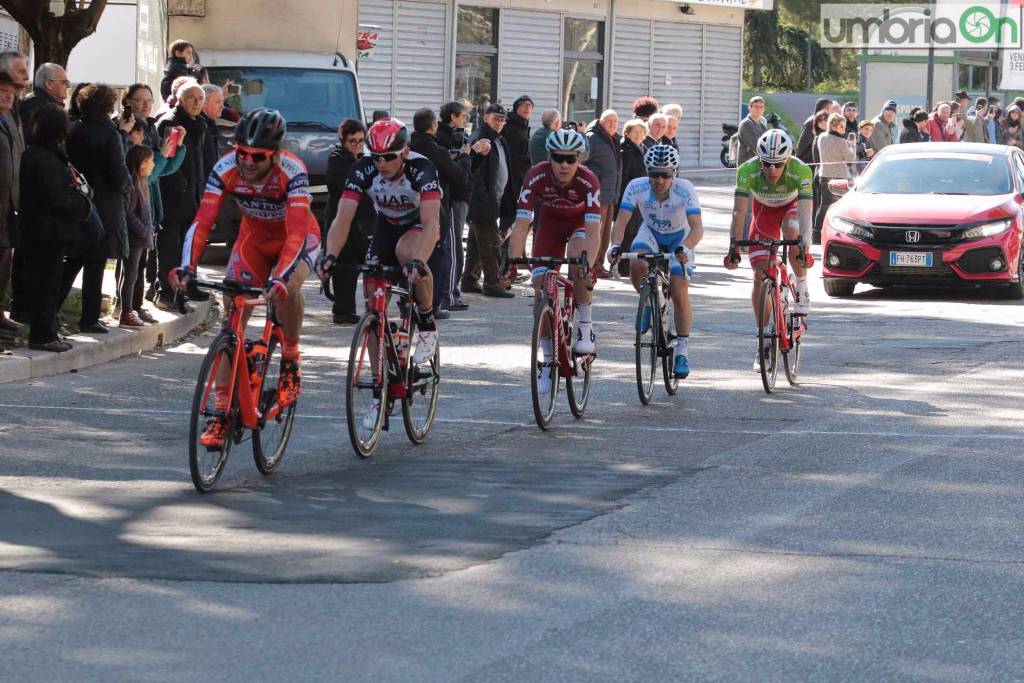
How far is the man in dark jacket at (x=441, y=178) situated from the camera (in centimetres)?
1588

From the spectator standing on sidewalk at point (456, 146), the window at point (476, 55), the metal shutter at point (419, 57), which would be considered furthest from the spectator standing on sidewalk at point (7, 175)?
the window at point (476, 55)

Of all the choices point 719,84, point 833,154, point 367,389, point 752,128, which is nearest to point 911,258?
point 833,154

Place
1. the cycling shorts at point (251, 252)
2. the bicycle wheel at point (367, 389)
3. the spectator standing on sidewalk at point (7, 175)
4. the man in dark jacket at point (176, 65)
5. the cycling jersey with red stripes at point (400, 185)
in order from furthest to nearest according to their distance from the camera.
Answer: the man in dark jacket at point (176, 65)
the spectator standing on sidewalk at point (7, 175)
the cycling jersey with red stripes at point (400, 185)
the bicycle wheel at point (367, 389)
the cycling shorts at point (251, 252)

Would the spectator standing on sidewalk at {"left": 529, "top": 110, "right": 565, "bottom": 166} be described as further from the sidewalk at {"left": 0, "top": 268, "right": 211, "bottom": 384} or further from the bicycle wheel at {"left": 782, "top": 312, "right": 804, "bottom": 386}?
the bicycle wheel at {"left": 782, "top": 312, "right": 804, "bottom": 386}

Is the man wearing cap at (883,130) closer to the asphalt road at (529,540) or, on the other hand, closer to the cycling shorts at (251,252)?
the asphalt road at (529,540)

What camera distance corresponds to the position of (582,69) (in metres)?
46.8

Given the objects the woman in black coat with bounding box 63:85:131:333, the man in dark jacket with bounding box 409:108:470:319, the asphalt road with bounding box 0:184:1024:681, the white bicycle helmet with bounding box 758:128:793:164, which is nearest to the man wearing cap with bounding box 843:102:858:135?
the man in dark jacket with bounding box 409:108:470:319

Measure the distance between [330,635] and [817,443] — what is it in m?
4.95

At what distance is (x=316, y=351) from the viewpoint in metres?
14.5

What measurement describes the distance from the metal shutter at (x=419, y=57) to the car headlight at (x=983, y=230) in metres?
23.3

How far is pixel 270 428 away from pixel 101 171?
203 inches

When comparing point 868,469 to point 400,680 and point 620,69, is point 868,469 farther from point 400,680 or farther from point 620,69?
point 620,69

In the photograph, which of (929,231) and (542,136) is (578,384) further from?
(542,136)

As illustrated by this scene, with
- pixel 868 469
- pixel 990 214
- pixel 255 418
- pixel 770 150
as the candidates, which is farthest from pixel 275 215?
pixel 990 214
